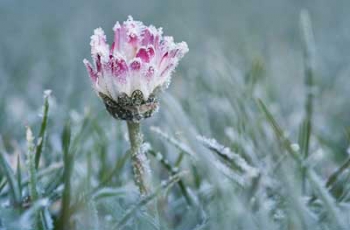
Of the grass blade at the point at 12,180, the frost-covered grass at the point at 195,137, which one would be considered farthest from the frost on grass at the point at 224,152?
the grass blade at the point at 12,180

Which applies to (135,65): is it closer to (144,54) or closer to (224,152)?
(144,54)

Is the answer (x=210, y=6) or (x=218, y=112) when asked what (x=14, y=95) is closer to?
(x=218, y=112)

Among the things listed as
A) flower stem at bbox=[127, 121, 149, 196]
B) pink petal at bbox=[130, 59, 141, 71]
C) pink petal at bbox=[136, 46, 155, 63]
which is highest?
pink petal at bbox=[136, 46, 155, 63]

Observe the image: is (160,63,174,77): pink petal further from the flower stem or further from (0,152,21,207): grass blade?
(0,152,21,207): grass blade

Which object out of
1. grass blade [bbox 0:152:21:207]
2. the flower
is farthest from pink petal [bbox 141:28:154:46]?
grass blade [bbox 0:152:21:207]

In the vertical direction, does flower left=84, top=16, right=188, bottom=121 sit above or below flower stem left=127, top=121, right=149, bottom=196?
above

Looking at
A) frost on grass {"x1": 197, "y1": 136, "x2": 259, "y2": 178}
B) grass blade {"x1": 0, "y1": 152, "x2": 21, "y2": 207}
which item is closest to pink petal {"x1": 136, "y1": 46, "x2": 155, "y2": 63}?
frost on grass {"x1": 197, "y1": 136, "x2": 259, "y2": 178}

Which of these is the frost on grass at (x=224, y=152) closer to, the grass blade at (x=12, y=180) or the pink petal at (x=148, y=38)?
the pink petal at (x=148, y=38)
